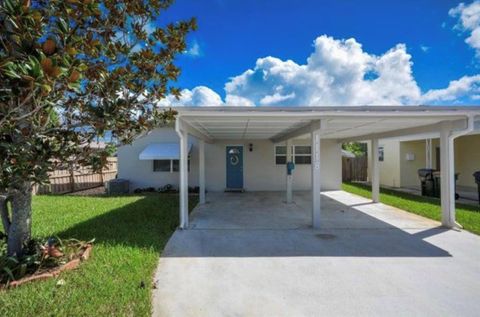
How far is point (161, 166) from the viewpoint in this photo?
15852 millimetres

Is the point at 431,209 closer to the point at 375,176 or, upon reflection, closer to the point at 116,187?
the point at 375,176

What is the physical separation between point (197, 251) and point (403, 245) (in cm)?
475

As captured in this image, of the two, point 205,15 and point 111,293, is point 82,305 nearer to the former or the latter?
point 111,293

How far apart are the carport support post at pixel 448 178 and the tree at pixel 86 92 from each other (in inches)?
299

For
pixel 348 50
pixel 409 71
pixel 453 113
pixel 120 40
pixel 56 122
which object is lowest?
pixel 56 122

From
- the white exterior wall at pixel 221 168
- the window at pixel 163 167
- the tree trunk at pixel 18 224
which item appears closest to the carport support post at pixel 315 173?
the tree trunk at pixel 18 224

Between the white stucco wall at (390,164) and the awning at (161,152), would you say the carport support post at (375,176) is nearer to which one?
the white stucco wall at (390,164)

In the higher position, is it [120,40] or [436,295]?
[120,40]

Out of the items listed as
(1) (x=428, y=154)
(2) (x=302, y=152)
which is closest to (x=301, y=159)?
(2) (x=302, y=152)

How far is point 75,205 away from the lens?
35.9ft

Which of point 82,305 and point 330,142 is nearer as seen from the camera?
point 82,305

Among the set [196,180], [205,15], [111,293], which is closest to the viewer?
[111,293]

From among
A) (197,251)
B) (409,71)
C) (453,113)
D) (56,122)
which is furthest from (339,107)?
(409,71)

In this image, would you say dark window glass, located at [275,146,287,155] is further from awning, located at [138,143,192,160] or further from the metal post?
the metal post
